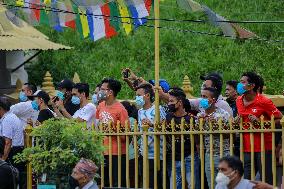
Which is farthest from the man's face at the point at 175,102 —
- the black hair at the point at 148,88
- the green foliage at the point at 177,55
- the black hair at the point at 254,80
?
the green foliage at the point at 177,55

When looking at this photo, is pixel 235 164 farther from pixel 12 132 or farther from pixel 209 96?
pixel 12 132

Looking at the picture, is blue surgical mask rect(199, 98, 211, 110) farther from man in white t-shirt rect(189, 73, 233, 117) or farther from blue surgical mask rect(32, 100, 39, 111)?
blue surgical mask rect(32, 100, 39, 111)

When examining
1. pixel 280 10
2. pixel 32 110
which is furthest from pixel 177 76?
pixel 32 110

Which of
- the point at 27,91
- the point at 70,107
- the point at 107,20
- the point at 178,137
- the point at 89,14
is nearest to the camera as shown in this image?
the point at 178,137

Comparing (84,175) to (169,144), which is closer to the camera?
(84,175)

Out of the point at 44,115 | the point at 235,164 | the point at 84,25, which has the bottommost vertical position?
the point at 235,164

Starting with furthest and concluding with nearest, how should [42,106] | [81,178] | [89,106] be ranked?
[42,106]
[89,106]
[81,178]

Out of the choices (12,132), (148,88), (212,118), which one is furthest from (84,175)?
(12,132)

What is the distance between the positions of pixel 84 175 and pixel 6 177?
1.12m

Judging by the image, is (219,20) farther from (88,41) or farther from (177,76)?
(88,41)

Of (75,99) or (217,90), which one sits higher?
(217,90)

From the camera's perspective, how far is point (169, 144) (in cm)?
1495

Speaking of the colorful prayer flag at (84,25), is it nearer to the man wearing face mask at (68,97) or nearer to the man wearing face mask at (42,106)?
the man wearing face mask at (68,97)

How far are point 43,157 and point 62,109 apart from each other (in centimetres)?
213
